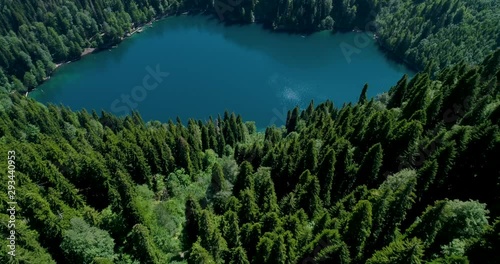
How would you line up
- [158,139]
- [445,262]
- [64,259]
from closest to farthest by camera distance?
[445,262], [64,259], [158,139]

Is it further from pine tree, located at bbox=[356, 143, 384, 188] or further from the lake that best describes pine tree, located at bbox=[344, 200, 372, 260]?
the lake

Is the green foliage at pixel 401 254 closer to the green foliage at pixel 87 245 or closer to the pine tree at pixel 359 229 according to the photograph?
the pine tree at pixel 359 229

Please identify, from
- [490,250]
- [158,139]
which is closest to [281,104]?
[158,139]

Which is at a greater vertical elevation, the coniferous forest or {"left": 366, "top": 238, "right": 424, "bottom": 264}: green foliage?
{"left": 366, "top": 238, "right": 424, "bottom": 264}: green foliage

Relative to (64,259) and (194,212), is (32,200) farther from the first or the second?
(194,212)

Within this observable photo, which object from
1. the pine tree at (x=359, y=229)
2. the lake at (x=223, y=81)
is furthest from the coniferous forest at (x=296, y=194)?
the lake at (x=223, y=81)

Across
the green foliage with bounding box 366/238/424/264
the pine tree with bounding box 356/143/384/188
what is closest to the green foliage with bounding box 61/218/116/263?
the green foliage with bounding box 366/238/424/264
